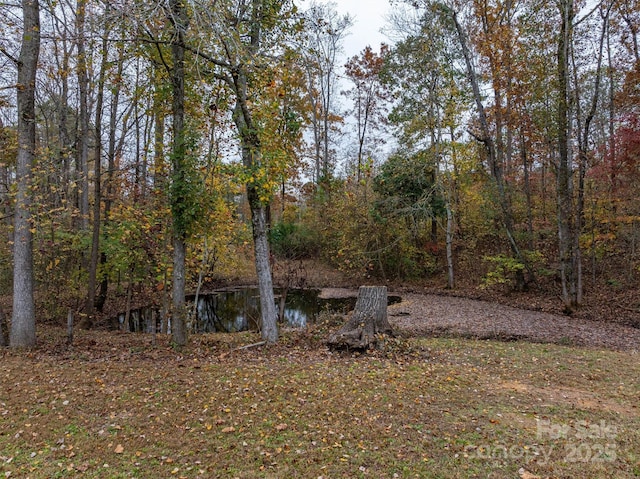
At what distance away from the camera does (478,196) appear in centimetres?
1709

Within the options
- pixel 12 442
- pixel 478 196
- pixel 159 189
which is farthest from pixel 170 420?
pixel 478 196

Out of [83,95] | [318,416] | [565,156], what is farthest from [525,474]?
[83,95]

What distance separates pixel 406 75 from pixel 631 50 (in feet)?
25.0

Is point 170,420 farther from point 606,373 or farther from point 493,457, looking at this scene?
point 606,373

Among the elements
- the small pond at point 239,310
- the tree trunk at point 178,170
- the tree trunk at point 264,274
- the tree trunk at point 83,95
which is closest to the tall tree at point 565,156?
the small pond at point 239,310

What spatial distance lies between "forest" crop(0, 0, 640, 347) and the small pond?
1.08 metres

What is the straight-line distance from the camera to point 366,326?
22.5ft

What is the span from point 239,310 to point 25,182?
9325 millimetres

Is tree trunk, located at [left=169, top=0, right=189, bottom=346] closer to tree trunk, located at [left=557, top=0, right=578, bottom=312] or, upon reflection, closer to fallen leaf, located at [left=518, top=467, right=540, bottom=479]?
fallen leaf, located at [left=518, top=467, right=540, bottom=479]

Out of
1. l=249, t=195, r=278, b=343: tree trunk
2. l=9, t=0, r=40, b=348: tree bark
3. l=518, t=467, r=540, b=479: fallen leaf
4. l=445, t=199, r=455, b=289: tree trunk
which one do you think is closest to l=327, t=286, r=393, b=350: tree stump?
l=249, t=195, r=278, b=343: tree trunk

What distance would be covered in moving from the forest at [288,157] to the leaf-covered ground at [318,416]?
7.44ft

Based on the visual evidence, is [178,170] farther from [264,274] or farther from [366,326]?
[366,326]

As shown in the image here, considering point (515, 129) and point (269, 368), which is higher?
point (515, 129)

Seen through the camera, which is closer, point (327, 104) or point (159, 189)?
point (159, 189)
